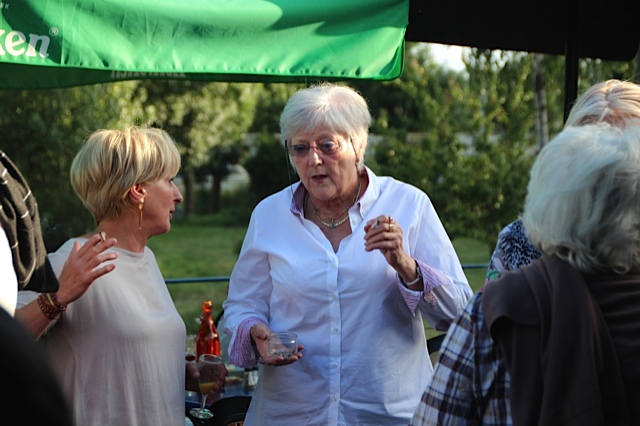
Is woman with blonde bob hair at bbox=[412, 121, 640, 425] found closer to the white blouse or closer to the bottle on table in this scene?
the white blouse

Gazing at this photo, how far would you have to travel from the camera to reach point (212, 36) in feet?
10.4

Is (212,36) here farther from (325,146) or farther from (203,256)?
(203,256)

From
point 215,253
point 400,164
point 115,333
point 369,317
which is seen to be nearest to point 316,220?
point 369,317

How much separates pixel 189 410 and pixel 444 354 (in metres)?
1.90

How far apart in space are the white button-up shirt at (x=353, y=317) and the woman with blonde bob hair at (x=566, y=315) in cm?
96

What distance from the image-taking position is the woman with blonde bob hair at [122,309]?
8.95 ft

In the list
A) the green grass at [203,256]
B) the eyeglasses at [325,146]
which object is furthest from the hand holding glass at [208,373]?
the green grass at [203,256]

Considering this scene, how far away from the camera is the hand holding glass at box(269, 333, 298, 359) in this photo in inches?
111

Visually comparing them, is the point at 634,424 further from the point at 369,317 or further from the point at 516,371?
the point at 369,317

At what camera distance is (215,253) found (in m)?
18.9

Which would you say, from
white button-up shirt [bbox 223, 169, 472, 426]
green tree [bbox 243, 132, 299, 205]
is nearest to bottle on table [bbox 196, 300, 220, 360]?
white button-up shirt [bbox 223, 169, 472, 426]

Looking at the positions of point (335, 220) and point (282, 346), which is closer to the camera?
point (282, 346)

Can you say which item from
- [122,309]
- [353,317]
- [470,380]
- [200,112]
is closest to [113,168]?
[122,309]

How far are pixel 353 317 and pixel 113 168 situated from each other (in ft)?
3.35
